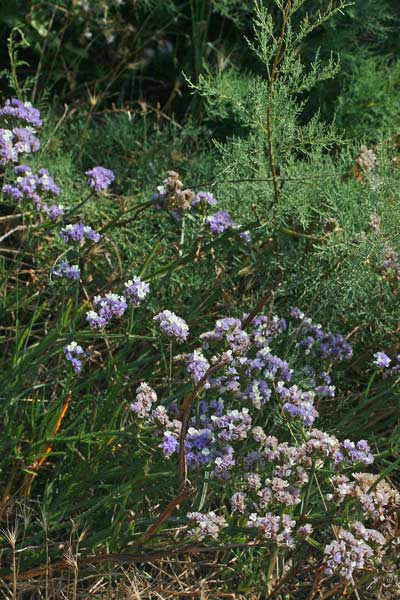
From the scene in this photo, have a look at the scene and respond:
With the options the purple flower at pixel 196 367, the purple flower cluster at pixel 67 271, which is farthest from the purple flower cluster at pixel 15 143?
the purple flower at pixel 196 367

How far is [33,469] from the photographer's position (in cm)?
220

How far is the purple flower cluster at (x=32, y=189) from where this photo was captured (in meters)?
2.28

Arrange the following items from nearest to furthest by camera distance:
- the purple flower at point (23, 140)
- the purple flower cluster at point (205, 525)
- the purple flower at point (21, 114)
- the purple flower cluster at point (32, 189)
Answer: the purple flower cluster at point (205, 525) < the purple flower cluster at point (32, 189) < the purple flower at point (23, 140) < the purple flower at point (21, 114)

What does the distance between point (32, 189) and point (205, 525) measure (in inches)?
40.2

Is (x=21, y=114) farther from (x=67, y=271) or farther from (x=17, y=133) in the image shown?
(x=67, y=271)

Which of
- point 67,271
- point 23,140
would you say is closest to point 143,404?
point 67,271

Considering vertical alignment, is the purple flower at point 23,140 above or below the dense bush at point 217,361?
above

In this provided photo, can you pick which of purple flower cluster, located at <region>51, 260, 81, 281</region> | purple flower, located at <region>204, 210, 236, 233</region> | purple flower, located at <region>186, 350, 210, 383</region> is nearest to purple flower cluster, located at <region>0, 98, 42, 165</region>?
→ purple flower cluster, located at <region>51, 260, 81, 281</region>

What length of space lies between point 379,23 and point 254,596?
2.38m

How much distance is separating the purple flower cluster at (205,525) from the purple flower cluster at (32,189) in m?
0.94

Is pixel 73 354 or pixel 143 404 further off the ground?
pixel 143 404

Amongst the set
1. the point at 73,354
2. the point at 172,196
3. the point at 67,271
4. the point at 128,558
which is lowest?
the point at 128,558

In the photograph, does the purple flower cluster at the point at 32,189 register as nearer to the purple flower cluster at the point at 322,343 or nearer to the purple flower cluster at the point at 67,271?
the purple flower cluster at the point at 67,271

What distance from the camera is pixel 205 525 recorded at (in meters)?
1.78
